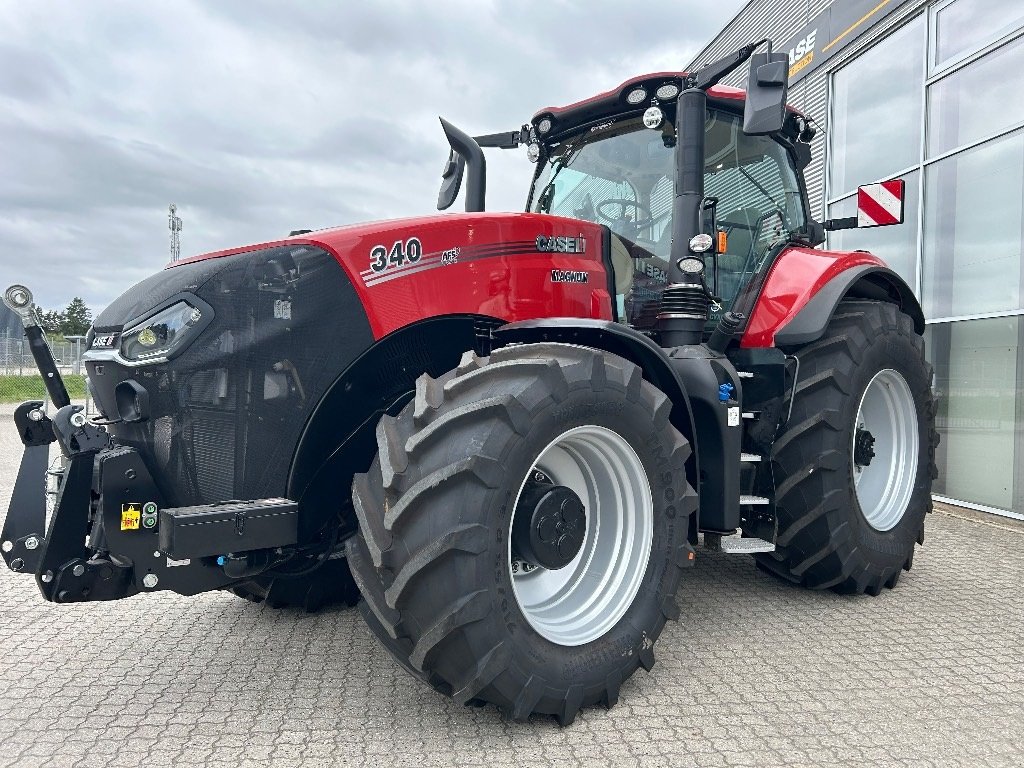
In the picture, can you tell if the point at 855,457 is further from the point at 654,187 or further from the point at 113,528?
the point at 113,528

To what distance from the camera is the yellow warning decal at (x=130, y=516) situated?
92.5 inches

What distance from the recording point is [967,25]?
659 cm

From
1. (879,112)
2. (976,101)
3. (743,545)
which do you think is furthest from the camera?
(879,112)

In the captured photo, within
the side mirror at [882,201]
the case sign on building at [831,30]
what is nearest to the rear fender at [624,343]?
the side mirror at [882,201]

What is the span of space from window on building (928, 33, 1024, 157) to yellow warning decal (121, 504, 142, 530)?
6.71 metres

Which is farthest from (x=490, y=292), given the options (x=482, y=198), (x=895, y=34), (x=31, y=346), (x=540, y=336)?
(x=895, y=34)

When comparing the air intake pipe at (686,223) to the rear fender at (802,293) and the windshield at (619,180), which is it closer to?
the windshield at (619,180)

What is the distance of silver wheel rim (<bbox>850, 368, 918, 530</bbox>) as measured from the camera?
4.30m

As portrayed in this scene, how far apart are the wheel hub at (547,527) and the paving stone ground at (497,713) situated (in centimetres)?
55

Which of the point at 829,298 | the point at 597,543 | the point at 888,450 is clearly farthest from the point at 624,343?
the point at 888,450

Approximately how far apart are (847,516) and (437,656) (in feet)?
7.70

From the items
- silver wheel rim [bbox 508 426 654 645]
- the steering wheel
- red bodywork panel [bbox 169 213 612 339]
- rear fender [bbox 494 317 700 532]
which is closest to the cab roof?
the steering wheel

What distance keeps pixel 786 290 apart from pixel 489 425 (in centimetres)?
228

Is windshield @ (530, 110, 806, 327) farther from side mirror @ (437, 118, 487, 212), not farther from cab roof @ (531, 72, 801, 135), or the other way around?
side mirror @ (437, 118, 487, 212)
